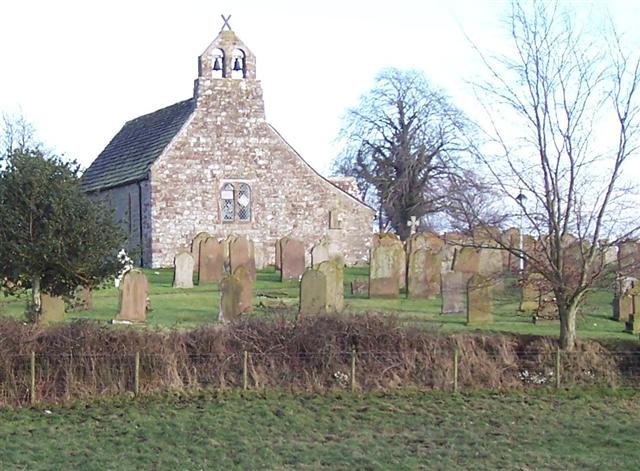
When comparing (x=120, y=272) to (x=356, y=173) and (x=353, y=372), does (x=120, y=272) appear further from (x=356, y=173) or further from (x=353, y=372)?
(x=356, y=173)


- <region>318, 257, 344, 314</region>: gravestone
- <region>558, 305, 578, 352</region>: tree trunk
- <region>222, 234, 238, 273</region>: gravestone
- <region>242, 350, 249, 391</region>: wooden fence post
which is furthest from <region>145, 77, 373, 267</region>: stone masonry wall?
<region>242, 350, 249, 391</region>: wooden fence post

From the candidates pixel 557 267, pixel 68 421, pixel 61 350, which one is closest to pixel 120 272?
pixel 61 350

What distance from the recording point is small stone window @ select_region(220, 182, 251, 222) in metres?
37.3

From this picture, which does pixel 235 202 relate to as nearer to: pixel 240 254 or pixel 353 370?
pixel 240 254

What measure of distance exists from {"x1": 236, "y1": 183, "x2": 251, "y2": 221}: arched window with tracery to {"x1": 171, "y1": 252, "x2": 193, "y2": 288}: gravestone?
413 inches

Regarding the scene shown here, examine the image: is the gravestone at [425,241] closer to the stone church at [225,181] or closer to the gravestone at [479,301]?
the stone church at [225,181]

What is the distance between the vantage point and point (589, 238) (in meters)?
19.4

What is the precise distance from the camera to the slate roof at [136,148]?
37.6 m

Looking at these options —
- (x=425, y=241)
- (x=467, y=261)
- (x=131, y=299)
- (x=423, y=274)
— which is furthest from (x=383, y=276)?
(x=425, y=241)

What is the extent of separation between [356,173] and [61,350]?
3874 centimetres

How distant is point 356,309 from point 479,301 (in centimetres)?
249

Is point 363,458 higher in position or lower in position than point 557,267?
lower

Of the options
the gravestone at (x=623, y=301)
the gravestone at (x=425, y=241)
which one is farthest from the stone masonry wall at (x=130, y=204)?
the gravestone at (x=623, y=301)

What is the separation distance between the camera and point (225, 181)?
37.3 meters
